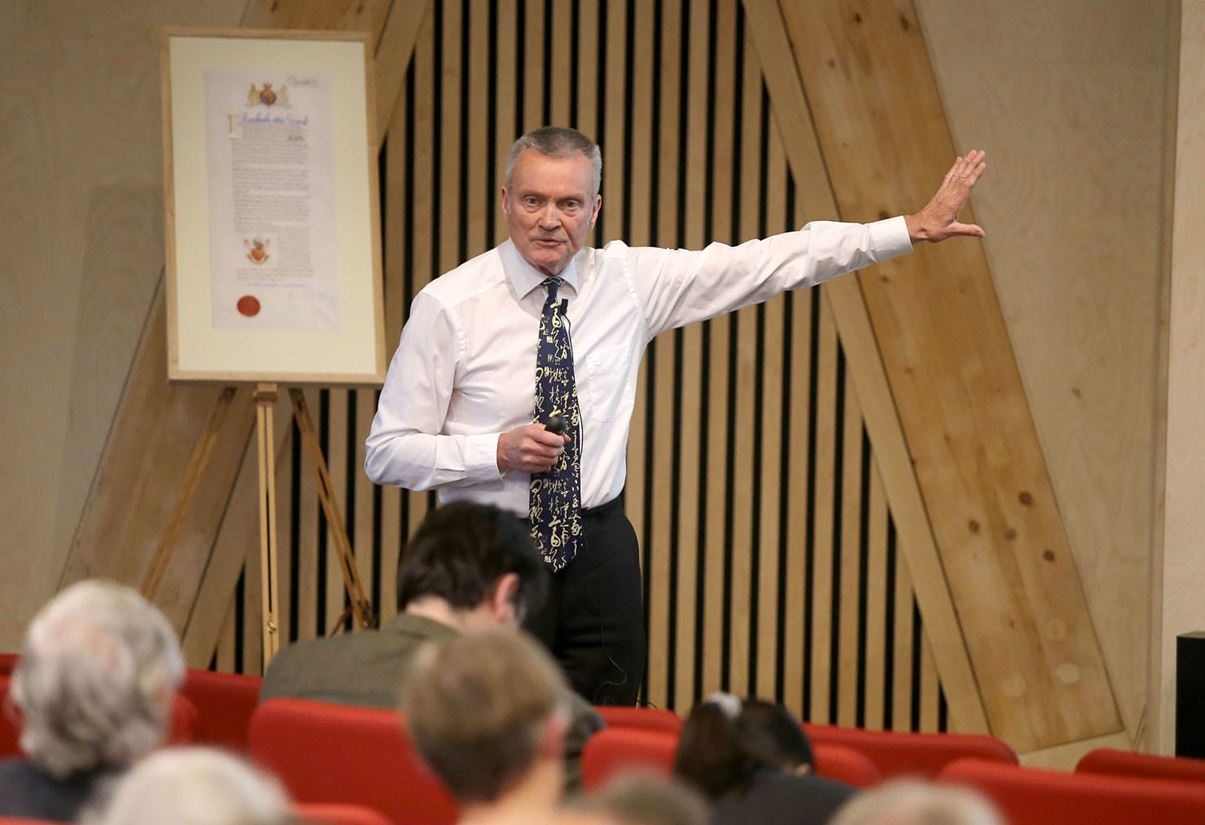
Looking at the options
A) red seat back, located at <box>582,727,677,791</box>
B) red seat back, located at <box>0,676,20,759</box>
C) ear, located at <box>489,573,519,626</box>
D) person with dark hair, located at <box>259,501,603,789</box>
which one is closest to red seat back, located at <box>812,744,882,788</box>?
red seat back, located at <box>582,727,677,791</box>

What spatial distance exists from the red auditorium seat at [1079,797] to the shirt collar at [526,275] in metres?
1.97

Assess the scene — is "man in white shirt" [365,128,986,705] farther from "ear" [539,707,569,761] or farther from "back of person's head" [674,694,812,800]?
"ear" [539,707,569,761]

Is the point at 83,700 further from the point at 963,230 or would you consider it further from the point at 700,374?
the point at 700,374

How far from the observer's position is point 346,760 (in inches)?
89.3

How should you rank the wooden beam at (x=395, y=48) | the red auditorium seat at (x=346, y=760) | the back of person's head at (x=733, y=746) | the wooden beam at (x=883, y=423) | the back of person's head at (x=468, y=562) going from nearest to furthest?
the back of person's head at (x=733, y=746) < the red auditorium seat at (x=346, y=760) < the back of person's head at (x=468, y=562) < the wooden beam at (x=883, y=423) < the wooden beam at (x=395, y=48)

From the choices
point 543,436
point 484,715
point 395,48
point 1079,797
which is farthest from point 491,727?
point 395,48

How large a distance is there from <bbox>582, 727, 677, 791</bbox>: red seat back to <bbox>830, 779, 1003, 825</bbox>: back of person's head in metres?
0.63

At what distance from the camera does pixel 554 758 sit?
5.62 feet

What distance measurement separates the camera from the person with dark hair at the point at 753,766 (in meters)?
1.93

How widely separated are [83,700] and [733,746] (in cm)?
78

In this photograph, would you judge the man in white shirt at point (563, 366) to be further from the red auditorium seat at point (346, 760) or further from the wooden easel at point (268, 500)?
the red auditorium seat at point (346, 760)

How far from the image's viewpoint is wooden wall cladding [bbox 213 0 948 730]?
216 inches

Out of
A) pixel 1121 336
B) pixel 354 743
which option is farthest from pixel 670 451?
pixel 354 743

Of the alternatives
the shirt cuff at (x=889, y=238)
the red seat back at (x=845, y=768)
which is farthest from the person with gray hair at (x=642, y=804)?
the shirt cuff at (x=889, y=238)
